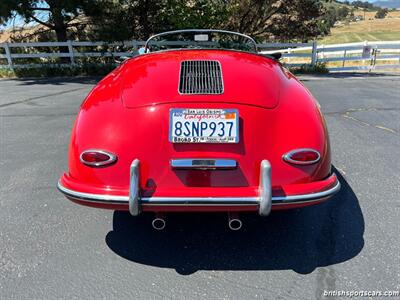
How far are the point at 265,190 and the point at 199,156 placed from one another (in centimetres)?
46

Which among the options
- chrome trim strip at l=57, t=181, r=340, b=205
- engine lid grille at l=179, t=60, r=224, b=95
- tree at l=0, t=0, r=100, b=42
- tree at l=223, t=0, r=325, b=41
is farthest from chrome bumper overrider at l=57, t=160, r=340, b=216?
tree at l=223, t=0, r=325, b=41

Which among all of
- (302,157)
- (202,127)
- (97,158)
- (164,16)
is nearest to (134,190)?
(97,158)

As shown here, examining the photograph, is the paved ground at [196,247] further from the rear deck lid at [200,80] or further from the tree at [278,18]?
the tree at [278,18]

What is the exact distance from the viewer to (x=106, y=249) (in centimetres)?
249

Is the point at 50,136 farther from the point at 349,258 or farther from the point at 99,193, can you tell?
the point at 349,258

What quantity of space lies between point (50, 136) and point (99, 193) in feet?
10.5

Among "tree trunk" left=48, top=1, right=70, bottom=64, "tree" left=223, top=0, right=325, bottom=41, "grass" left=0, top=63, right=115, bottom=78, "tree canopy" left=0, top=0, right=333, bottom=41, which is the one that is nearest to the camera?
"tree trunk" left=48, top=1, right=70, bottom=64

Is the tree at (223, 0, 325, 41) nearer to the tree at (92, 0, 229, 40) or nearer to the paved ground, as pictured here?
the tree at (92, 0, 229, 40)

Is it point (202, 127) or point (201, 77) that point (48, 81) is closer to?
point (201, 77)

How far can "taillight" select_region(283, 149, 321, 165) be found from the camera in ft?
7.16

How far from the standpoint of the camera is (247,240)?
8.48 feet

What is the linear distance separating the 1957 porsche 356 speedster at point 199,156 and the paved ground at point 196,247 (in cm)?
38

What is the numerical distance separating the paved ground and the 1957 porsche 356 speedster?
0.38 metres

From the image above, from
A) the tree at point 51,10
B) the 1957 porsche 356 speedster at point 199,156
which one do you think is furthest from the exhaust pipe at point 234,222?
the tree at point 51,10
